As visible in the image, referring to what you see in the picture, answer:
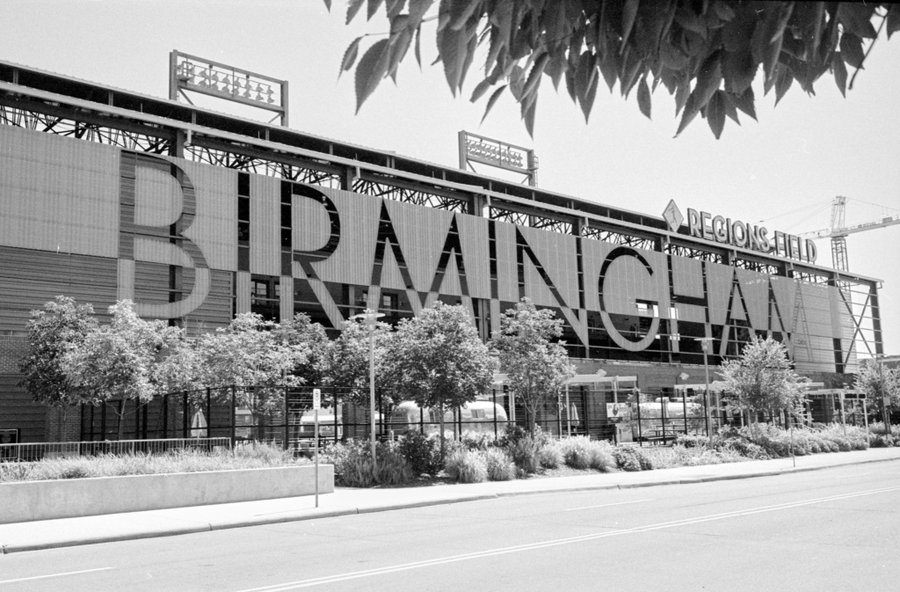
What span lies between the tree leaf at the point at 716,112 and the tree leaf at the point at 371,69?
1.16 m

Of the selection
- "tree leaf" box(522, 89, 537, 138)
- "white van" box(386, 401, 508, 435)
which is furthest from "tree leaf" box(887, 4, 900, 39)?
"white van" box(386, 401, 508, 435)

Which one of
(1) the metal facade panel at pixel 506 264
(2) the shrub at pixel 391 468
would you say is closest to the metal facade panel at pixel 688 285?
(1) the metal facade panel at pixel 506 264

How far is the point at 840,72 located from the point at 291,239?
179ft

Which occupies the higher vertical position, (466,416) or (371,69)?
(371,69)

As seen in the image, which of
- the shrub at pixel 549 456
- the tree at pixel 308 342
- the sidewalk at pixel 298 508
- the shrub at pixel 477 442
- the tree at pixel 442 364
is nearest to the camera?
the sidewalk at pixel 298 508

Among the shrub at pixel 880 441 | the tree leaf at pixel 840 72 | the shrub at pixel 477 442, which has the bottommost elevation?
the shrub at pixel 880 441

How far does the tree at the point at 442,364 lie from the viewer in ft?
97.2

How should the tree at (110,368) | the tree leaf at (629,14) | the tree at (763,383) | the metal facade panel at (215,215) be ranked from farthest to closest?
the metal facade panel at (215,215), the tree at (763,383), the tree at (110,368), the tree leaf at (629,14)

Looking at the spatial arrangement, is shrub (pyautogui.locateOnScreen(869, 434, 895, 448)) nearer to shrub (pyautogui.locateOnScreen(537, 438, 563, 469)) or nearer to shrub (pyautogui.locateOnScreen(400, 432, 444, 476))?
shrub (pyautogui.locateOnScreen(537, 438, 563, 469))

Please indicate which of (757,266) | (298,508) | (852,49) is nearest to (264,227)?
(298,508)

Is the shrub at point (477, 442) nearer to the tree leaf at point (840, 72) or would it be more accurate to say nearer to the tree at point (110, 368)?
the tree at point (110, 368)

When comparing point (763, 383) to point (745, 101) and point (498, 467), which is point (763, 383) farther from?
point (745, 101)

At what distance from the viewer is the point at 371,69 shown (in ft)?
8.77

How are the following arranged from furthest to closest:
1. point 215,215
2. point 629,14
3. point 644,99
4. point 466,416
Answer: point 215,215 → point 466,416 → point 644,99 → point 629,14
